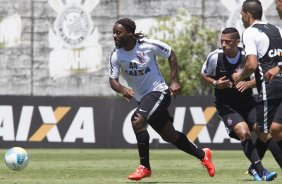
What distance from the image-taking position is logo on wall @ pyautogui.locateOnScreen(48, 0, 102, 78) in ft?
120

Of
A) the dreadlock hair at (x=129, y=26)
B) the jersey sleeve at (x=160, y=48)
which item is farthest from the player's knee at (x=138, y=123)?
the dreadlock hair at (x=129, y=26)

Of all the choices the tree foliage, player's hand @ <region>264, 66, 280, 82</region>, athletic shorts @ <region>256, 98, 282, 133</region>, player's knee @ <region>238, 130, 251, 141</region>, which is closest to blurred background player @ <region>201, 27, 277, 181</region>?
player's knee @ <region>238, 130, 251, 141</region>

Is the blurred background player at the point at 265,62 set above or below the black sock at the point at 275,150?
above

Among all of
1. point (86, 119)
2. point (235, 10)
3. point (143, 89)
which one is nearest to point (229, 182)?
point (143, 89)

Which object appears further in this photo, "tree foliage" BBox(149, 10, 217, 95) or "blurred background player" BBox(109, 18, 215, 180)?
"tree foliage" BBox(149, 10, 217, 95)

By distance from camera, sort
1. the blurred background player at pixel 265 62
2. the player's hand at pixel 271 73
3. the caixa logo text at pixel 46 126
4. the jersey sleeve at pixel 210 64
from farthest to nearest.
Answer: the caixa logo text at pixel 46 126
the jersey sleeve at pixel 210 64
the blurred background player at pixel 265 62
the player's hand at pixel 271 73

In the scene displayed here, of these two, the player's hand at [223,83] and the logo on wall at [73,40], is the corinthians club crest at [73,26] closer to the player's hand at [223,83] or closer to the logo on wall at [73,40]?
the logo on wall at [73,40]

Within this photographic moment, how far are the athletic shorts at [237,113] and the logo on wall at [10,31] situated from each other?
2312cm

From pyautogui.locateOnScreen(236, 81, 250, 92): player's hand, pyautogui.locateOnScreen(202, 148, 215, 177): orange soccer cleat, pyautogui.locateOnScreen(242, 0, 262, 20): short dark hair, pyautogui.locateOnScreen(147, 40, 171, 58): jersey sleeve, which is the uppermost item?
pyautogui.locateOnScreen(242, 0, 262, 20): short dark hair

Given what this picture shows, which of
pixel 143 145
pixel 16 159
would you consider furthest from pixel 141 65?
pixel 16 159

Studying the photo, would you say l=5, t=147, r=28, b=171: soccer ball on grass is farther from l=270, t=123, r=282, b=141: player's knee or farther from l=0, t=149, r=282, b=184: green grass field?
l=270, t=123, r=282, b=141: player's knee

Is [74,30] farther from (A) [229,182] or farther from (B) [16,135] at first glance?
(A) [229,182]

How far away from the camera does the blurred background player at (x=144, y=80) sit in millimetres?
12859

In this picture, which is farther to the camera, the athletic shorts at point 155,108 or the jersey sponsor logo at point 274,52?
the athletic shorts at point 155,108
